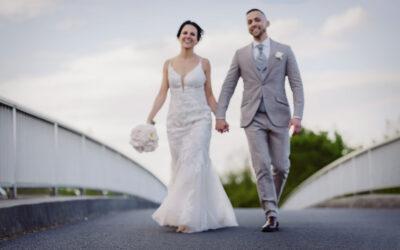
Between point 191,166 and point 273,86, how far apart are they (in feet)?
4.37

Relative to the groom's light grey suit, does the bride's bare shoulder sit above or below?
above

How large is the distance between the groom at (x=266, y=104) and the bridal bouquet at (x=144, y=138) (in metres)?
0.87

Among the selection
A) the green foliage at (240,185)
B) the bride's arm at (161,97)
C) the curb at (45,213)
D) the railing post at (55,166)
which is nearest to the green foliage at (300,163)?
the green foliage at (240,185)

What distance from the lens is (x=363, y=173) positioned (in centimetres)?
1382

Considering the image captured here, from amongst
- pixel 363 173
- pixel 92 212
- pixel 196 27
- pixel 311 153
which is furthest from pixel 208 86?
pixel 311 153

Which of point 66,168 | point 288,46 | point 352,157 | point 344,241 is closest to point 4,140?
point 66,168

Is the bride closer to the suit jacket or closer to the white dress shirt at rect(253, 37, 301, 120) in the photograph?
the suit jacket

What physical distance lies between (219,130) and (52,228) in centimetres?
228

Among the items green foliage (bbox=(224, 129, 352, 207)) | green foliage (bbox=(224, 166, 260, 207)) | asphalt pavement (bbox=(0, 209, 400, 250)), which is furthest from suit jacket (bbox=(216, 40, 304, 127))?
green foliage (bbox=(224, 166, 260, 207))

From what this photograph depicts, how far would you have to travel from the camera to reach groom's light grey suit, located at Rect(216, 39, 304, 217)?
21.9 feet

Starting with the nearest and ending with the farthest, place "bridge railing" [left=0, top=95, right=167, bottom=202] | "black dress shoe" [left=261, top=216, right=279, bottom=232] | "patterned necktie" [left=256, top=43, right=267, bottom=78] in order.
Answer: "black dress shoe" [left=261, top=216, right=279, bottom=232]
"patterned necktie" [left=256, top=43, right=267, bottom=78]
"bridge railing" [left=0, top=95, right=167, bottom=202]

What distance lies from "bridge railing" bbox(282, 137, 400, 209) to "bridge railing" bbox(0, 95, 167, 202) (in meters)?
5.59

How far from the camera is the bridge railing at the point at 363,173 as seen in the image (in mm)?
11727

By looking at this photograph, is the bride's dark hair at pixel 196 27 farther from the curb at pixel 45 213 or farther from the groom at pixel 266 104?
the curb at pixel 45 213
